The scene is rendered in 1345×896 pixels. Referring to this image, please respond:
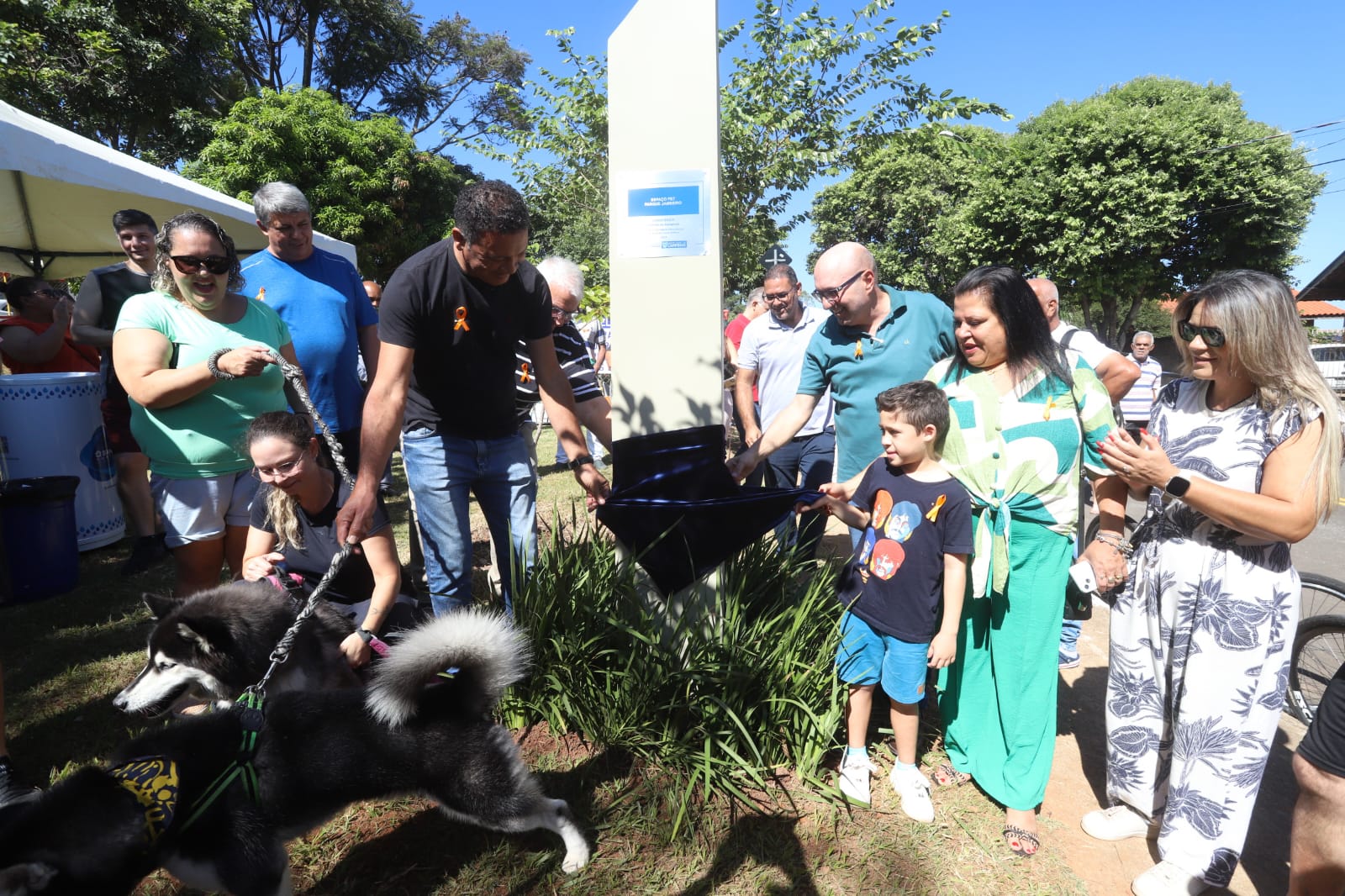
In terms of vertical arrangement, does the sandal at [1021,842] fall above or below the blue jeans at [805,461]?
below

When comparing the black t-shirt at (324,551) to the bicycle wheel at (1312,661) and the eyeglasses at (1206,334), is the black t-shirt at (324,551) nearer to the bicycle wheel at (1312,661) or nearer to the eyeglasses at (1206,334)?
the eyeglasses at (1206,334)

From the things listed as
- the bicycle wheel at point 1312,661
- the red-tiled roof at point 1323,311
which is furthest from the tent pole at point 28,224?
the red-tiled roof at point 1323,311

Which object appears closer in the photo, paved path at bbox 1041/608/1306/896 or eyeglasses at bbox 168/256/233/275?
paved path at bbox 1041/608/1306/896

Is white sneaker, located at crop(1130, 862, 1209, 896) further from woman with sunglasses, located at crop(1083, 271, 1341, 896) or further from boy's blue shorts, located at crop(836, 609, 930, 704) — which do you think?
boy's blue shorts, located at crop(836, 609, 930, 704)

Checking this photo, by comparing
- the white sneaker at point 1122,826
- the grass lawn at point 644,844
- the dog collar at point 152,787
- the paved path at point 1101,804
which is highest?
the dog collar at point 152,787

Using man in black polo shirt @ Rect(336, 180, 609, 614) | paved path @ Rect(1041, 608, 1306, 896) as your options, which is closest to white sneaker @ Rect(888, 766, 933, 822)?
paved path @ Rect(1041, 608, 1306, 896)

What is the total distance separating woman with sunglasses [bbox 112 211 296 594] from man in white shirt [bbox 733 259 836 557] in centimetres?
315

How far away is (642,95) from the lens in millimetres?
2916

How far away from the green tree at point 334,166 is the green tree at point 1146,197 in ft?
68.5

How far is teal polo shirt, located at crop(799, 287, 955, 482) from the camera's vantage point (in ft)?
11.7

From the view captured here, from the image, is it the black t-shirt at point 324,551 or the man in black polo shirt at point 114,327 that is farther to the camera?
the man in black polo shirt at point 114,327

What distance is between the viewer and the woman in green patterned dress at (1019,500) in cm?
258

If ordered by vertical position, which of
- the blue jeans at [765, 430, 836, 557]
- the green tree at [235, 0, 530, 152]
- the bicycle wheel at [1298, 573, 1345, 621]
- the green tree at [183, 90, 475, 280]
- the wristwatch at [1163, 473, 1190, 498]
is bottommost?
the bicycle wheel at [1298, 573, 1345, 621]

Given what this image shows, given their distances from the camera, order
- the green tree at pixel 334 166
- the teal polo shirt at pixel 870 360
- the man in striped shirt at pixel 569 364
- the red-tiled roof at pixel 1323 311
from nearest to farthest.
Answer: the teal polo shirt at pixel 870 360 < the man in striped shirt at pixel 569 364 < the green tree at pixel 334 166 < the red-tiled roof at pixel 1323 311
